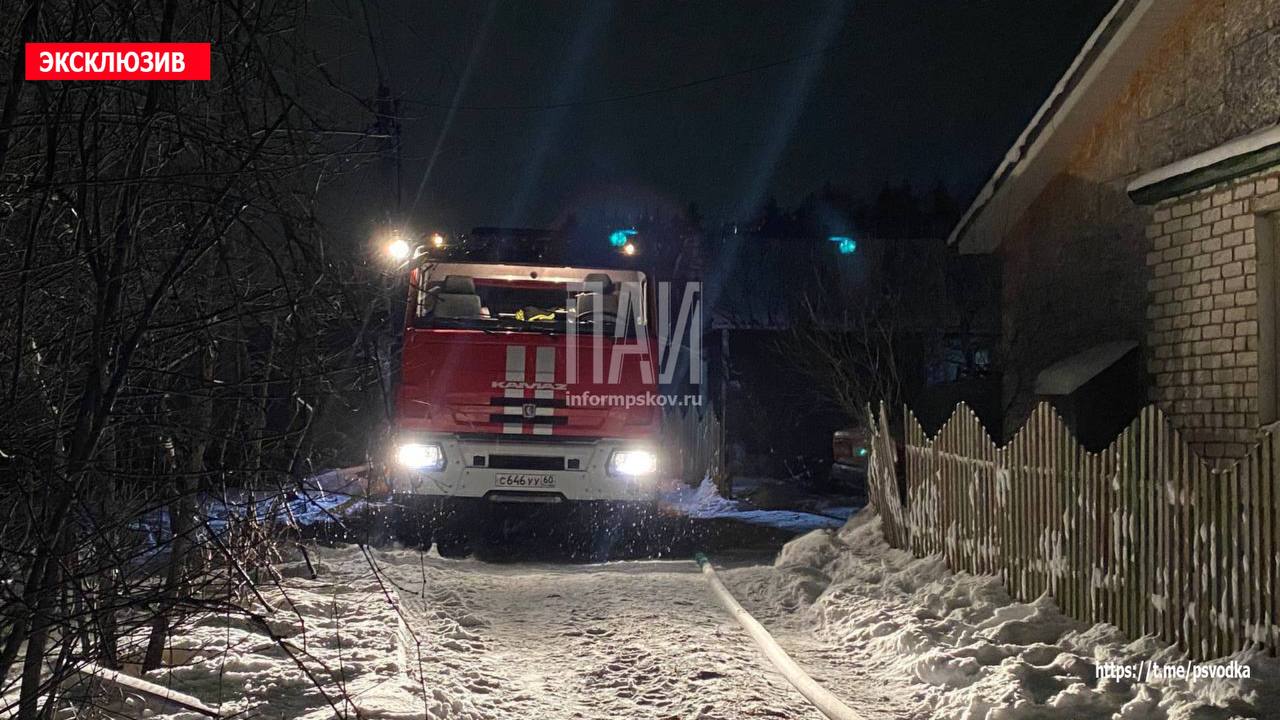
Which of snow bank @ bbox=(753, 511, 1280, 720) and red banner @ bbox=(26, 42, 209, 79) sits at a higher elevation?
red banner @ bbox=(26, 42, 209, 79)

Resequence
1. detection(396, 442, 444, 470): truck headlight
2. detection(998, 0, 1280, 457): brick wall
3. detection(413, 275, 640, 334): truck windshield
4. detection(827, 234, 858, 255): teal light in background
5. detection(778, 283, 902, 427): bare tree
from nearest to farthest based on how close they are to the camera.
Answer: detection(998, 0, 1280, 457): brick wall, detection(396, 442, 444, 470): truck headlight, detection(413, 275, 640, 334): truck windshield, detection(778, 283, 902, 427): bare tree, detection(827, 234, 858, 255): teal light in background

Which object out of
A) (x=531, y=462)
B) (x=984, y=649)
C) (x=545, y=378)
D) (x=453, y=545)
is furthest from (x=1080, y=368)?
(x=453, y=545)

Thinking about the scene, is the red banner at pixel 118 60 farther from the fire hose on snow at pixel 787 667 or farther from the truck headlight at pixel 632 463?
the truck headlight at pixel 632 463

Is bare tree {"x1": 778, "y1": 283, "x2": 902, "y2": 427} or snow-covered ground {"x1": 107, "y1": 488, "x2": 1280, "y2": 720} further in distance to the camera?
bare tree {"x1": 778, "y1": 283, "x2": 902, "y2": 427}

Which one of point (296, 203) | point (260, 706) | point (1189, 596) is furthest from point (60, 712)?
point (1189, 596)

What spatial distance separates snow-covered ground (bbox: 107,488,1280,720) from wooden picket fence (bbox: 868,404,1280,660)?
0.24m

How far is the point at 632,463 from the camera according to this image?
11680 millimetres

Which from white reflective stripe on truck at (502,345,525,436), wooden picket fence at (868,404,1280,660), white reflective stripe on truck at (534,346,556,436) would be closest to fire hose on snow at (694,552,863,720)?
wooden picket fence at (868,404,1280,660)

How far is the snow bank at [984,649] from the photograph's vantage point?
5.40m

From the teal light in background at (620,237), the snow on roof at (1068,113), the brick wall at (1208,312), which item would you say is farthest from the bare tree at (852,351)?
the brick wall at (1208,312)

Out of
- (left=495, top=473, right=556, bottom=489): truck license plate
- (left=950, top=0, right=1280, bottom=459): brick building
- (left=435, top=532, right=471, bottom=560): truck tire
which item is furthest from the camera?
(left=435, top=532, right=471, bottom=560): truck tire

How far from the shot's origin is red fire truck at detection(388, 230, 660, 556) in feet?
38.0

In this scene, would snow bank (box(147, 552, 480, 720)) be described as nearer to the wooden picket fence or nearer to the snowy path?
the snowy path

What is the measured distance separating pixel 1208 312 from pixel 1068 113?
2.67 metres
